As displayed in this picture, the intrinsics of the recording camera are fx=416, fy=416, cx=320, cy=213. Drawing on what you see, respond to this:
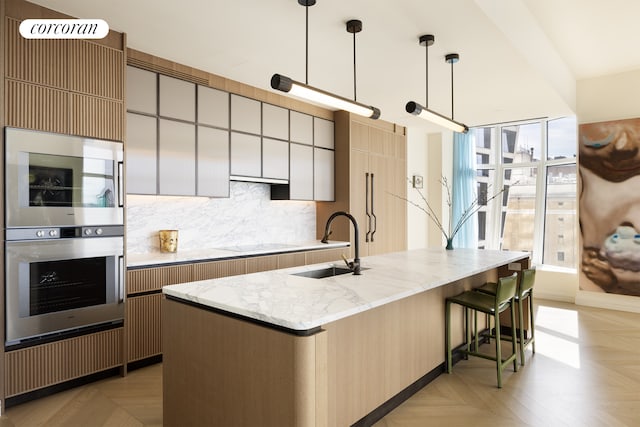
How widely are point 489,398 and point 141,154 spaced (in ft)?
11.1

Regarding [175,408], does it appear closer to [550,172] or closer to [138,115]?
[138,115]

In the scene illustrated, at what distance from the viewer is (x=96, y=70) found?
314 centimetres

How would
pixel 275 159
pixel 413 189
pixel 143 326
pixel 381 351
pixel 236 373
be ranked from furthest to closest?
pixel 413 189 < pixel 275 159 < pixel 143 326 < pixel 381 351 < pixel 236 373

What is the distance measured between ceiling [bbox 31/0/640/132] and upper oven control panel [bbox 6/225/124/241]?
1.54 meters

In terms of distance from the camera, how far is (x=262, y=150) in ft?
15.7

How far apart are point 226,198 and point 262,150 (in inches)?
27.1

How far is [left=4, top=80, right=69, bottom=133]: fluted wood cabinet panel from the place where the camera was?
2.70m

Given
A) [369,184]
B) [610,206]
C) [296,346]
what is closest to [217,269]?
[296,346]

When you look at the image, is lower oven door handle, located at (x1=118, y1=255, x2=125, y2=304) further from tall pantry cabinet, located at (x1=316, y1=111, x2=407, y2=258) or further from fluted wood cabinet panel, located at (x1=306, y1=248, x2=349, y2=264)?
tall pantry cabinet, located at (x1=316, y1=111, x2=407, y2=258)

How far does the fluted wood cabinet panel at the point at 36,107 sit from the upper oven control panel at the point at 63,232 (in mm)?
688

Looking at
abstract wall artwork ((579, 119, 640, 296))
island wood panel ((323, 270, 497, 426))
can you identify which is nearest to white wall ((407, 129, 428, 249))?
abstract wall artwork ((579, 119, 640, 296))

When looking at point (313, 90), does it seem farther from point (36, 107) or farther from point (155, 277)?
point (155, 277)

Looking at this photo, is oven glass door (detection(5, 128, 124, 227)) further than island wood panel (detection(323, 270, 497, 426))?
Yes

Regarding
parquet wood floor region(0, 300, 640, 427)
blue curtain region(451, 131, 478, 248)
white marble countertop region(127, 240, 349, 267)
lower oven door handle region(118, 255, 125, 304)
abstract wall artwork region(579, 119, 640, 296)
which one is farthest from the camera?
blue curtain region(451, 131, 478, 248)
